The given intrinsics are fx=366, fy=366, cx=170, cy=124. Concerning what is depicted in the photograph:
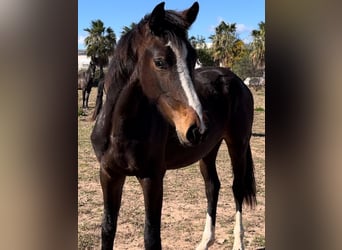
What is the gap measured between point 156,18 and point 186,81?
243 mm

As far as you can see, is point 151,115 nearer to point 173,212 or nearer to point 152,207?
point 152,207

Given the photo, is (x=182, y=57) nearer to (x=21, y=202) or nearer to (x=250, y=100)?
(x=21, y=202)

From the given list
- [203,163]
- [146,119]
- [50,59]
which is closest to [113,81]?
[146,119]

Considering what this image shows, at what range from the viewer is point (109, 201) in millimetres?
1604

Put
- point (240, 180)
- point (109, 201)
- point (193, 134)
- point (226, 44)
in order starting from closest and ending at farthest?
point (193, 134)
point (109, 201)
point (240, 180)
point (226, 44)

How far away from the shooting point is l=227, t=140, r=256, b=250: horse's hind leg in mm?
2262

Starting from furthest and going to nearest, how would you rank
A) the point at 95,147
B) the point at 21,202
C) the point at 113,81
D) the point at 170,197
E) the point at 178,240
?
the point at 170,197 < the point at 178,240 < the point at 95,147 < the point at 113,81 < the point at 21,202

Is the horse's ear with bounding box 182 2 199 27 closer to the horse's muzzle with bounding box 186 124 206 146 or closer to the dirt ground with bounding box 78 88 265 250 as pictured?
the horse's muzzle with bounding box 186 124 206 146

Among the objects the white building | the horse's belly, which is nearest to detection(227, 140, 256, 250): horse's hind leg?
the horse's belly

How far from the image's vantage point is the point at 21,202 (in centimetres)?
73

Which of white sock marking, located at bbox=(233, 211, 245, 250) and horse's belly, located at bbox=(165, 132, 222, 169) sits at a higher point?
horse's belly, located at bbox=(165, 132, 222, 169)

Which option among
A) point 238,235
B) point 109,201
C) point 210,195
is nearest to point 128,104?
point 109,201

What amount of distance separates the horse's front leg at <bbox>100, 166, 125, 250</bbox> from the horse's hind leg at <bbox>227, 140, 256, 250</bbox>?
3.04 ft

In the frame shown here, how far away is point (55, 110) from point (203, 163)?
175cm
